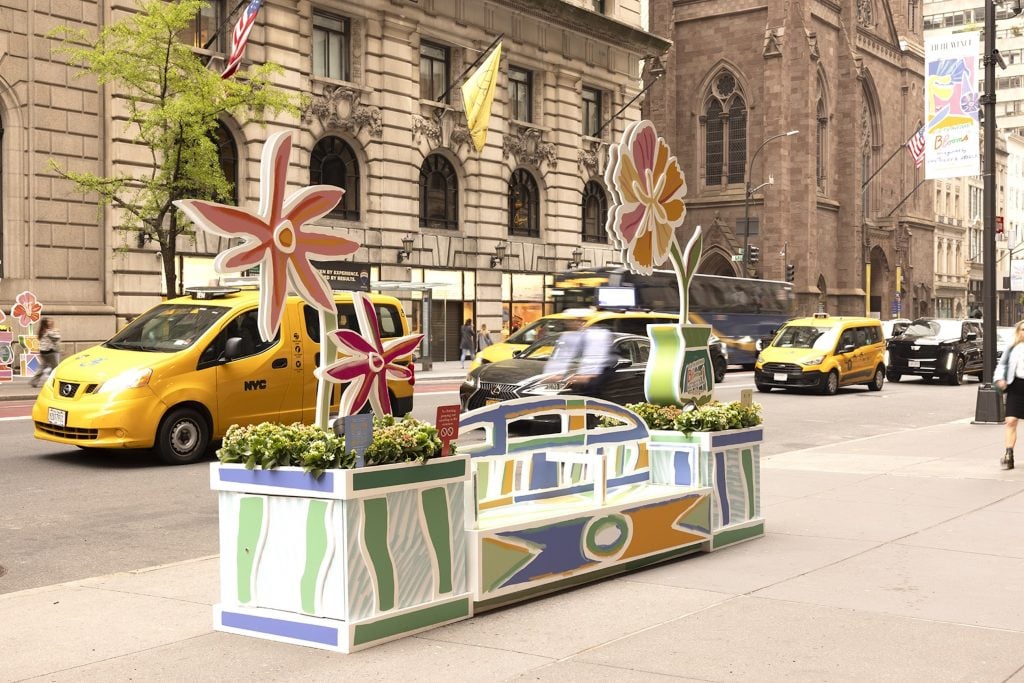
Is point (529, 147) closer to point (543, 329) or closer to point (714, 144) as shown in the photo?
A: point (543, 329)

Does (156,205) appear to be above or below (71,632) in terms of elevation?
above

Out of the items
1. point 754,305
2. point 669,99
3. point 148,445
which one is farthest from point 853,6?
point 148,445

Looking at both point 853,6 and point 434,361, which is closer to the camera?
point 434,361

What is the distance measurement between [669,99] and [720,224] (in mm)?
8429

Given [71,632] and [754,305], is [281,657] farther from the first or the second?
[754,305]

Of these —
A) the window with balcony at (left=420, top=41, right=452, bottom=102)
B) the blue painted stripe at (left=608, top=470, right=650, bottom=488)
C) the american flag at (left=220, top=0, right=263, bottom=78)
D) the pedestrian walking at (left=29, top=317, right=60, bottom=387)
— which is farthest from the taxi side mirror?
the window with balcony at (left=420, top=41, right=452, bottom=102)

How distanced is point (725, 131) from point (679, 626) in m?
64.3

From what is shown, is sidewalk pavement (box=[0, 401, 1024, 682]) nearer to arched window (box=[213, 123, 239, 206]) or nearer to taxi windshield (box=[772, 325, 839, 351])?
taxi windshield (box=[772, 325, 839, 351])

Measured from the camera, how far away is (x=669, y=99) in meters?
69.1

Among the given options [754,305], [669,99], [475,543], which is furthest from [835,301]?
[475,543]

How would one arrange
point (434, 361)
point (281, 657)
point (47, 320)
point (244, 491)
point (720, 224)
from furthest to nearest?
point (720, 224) < point (434, 361) < point (47, 320) < point (244, 491) < point (281, 657)

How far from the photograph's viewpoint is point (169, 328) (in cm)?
1412

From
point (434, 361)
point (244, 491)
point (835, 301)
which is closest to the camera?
point (244, 491)

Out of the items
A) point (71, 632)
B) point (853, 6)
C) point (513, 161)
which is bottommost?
point (71, 632)
